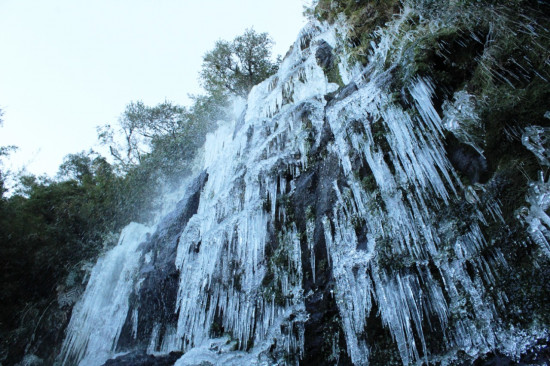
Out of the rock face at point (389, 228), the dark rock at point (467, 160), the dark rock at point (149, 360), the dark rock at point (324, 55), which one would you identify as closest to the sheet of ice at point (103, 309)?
the rock face at point (389, 228)

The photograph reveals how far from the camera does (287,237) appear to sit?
243 inches

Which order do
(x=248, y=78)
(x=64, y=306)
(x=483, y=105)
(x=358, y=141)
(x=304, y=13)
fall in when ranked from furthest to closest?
(x=248, y=78) → (x=304, y=13) → (x=64, y=306) → (x=358, y=141) → (x=483, y=105)

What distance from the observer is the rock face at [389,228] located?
3.30 m

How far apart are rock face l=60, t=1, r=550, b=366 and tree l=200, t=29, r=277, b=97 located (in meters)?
7.57

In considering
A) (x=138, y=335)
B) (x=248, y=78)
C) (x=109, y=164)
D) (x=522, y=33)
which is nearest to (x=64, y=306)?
(x=138, y=335)

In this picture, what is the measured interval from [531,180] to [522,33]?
221 cm

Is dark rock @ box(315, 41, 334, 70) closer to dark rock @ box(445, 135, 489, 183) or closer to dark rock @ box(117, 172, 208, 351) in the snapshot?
dark rock @ box(445, 135, 489, 183)

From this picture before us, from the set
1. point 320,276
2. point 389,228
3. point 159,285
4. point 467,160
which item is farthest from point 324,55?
point 159,285

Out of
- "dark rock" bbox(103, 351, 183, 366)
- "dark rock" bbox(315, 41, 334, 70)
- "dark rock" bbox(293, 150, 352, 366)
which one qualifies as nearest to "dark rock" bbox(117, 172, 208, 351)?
"dark rock" bbox(103, 351, 183, 366)

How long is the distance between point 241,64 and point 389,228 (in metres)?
13.7

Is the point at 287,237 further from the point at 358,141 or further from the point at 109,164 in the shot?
the point at 109,164

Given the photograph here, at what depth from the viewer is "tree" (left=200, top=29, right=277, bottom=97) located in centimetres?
1549

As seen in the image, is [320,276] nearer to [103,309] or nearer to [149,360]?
[149,360]

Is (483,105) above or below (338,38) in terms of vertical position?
below
